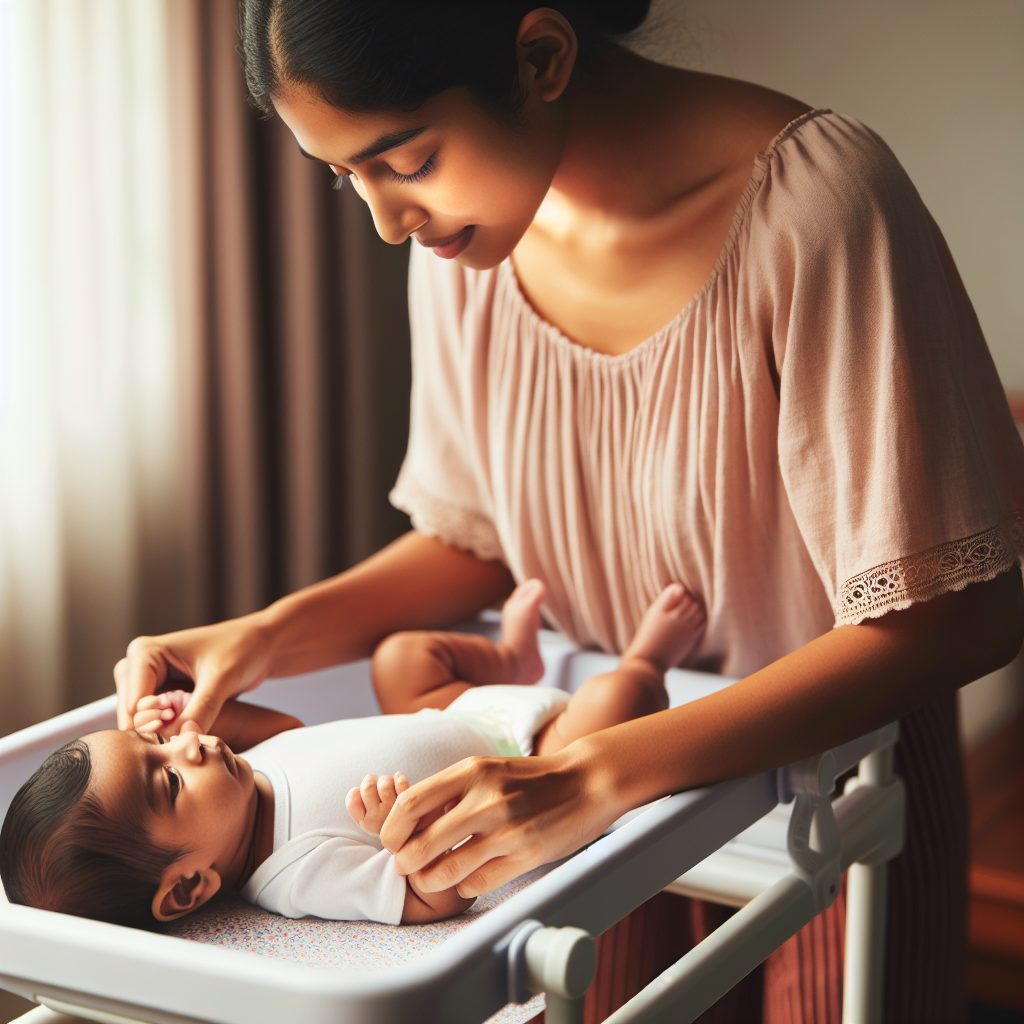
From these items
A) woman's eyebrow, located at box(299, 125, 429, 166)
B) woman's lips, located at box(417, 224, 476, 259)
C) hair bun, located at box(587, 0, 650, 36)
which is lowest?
woman's lips, located at box(417, 224, 476, 259)

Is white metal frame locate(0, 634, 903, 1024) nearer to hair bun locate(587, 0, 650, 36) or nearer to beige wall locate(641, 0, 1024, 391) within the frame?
→ hair bun locate(587, 0, 650, 36)

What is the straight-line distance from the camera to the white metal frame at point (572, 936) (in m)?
0.50

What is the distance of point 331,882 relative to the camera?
27.9 inches

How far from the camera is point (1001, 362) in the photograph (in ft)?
6.12

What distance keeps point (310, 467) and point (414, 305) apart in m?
0.71

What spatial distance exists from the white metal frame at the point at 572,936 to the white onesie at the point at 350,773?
0.14 meters

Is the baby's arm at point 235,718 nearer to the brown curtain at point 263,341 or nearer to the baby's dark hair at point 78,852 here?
the baby's dark hair at point 78,852

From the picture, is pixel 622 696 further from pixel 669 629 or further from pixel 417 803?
pixel 417 803

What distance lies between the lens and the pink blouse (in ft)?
2.50

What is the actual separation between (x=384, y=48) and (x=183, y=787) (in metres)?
0.51

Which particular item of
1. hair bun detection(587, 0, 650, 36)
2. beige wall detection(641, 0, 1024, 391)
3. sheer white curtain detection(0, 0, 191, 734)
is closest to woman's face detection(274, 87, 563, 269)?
hair bun detection(587, 0, 650, 36)

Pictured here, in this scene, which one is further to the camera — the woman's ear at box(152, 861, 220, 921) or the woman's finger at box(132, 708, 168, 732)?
the woman's finger at box(132, 708, 168, 732)

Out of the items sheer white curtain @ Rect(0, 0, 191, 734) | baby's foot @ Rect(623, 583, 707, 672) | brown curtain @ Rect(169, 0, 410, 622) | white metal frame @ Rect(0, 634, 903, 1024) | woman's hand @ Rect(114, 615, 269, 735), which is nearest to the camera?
white metal frame @ Rect(0, 634, 903, 1024)

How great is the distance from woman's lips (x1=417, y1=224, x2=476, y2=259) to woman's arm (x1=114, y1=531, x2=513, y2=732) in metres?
0.36
